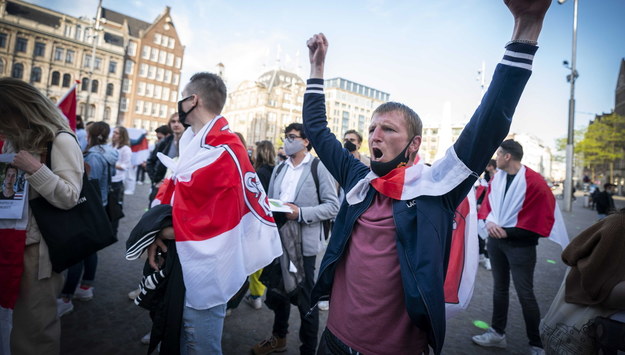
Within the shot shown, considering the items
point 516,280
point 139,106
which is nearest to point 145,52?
point 139,106

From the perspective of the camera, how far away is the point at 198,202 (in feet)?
6.70

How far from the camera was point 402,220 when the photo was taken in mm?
1500

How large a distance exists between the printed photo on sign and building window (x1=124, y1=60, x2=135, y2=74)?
202 ft

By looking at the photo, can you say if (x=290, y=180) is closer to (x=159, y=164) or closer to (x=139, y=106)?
(x=159, y=164)

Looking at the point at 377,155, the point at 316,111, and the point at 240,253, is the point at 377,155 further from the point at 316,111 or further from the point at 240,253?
the point at 240,253

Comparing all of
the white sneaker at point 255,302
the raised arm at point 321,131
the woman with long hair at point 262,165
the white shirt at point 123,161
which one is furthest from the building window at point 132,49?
the raised arm at point 321,131

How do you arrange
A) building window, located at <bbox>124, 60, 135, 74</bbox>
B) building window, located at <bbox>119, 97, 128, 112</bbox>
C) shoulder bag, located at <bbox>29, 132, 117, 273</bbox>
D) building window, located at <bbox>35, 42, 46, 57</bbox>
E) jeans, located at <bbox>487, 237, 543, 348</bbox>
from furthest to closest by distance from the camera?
building window, located at <bbox>124, 60, 135, 74</bbox>
building window, located at <bbox>119, 97, 128, 112</bbox>
building window, located at <bbox>35, 42, 46, 57</bbox>
jeans, located at <bbox>487, 237, 543, 348</bbox>
shoulder bag, located at <bbox>29, 132, 117, 273</bbox>

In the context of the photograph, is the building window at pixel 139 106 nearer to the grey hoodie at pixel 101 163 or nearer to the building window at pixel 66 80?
the building window at pixel 66 80

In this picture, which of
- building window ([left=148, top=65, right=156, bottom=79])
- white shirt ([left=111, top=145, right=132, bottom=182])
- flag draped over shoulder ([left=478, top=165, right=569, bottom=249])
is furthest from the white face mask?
building window ([left=148, top=65, right=156, bottom=79])

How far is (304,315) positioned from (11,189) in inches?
102

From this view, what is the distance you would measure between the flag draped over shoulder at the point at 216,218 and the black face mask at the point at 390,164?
99 centimetres

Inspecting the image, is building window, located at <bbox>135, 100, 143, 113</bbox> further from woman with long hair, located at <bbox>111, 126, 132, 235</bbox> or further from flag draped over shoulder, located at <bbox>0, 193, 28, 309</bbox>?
flag draped over shoulder, located at <bbox>0, 193, 28, 309</bbox>

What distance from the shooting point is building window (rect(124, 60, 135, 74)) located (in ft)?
174

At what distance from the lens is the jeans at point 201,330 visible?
2.03 metres
